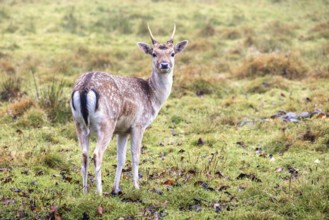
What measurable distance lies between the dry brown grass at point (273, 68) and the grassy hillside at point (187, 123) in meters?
0.03

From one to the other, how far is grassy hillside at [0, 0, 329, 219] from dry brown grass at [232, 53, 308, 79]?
0.03m

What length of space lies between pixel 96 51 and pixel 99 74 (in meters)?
10.4

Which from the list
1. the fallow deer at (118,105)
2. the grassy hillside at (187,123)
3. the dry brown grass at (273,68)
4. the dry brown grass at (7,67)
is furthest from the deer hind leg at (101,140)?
the dry brown grass at (7,67)

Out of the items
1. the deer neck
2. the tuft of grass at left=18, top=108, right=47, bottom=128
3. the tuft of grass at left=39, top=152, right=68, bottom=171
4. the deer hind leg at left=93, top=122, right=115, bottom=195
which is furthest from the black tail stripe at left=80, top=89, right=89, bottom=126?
the tuft of grass at left=18, top=108, right=47, bottom=128

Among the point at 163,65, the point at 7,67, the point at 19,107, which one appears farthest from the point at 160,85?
the point at 7,67

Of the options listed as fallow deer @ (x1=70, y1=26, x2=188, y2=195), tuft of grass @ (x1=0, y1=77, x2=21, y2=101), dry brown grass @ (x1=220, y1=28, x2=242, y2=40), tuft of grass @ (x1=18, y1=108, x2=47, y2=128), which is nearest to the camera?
fallow deer @ (x1=70, y1=26, x2=188, y2=195)

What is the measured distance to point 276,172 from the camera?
8008 millimetres

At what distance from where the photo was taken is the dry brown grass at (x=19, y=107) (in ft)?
35.3

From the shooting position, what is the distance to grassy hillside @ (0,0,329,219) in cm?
659

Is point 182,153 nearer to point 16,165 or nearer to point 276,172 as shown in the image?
point 276,172

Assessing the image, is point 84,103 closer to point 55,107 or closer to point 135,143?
point 135,143

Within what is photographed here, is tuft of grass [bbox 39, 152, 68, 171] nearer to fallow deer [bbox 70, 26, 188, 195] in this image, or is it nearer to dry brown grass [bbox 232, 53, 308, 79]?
fallow deer [bbox 70, 26, 188, 195]

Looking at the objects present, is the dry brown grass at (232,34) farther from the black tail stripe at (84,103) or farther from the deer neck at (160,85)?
the black tail stripe at (84,103)

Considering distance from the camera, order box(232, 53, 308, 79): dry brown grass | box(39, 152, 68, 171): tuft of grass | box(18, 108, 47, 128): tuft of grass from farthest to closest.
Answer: box(232, 53, 308, 79): dry brown grass < box(18, 108, 47, 128): tuft of grass < box(39, 152, 68, 171): tuft of grass
